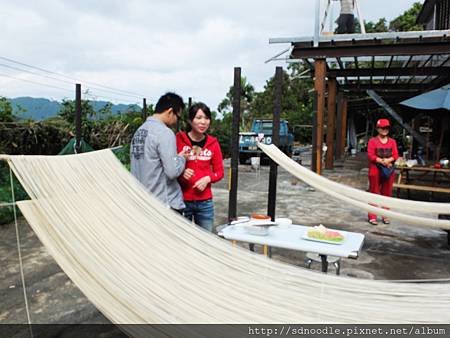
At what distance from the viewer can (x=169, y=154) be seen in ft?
4.88

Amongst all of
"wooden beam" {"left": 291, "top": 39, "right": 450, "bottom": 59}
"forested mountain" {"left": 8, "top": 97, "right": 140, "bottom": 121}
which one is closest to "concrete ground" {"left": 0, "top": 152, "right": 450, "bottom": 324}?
"forested mountain" {"left": 8, "top": 97, "right": 140, "bottom": 121}

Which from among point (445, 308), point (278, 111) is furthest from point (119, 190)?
point (278, 111)

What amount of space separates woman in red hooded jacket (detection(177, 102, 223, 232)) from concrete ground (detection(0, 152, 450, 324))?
2.19ft

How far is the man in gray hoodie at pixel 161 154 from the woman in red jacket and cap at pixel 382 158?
2.31m

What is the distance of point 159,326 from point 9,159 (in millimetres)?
637

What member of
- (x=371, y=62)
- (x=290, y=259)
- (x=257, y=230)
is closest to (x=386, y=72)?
(x=371, y=62)

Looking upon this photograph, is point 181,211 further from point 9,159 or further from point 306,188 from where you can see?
point 306,188

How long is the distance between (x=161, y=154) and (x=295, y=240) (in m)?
0.72

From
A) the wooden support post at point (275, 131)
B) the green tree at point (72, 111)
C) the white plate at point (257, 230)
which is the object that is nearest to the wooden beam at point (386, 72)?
the green tree at point (72, 111)

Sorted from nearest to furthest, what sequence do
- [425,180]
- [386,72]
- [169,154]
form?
[169,154] → [425,180] → [386,72]

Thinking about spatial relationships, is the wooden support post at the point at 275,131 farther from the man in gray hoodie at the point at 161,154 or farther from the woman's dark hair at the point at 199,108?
the man in gray hoodie at the point at 161,154

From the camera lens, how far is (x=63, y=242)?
42.1 inches

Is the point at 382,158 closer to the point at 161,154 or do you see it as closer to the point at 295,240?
the point at 295,240

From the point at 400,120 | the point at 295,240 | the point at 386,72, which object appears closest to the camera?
the point at 295,240
